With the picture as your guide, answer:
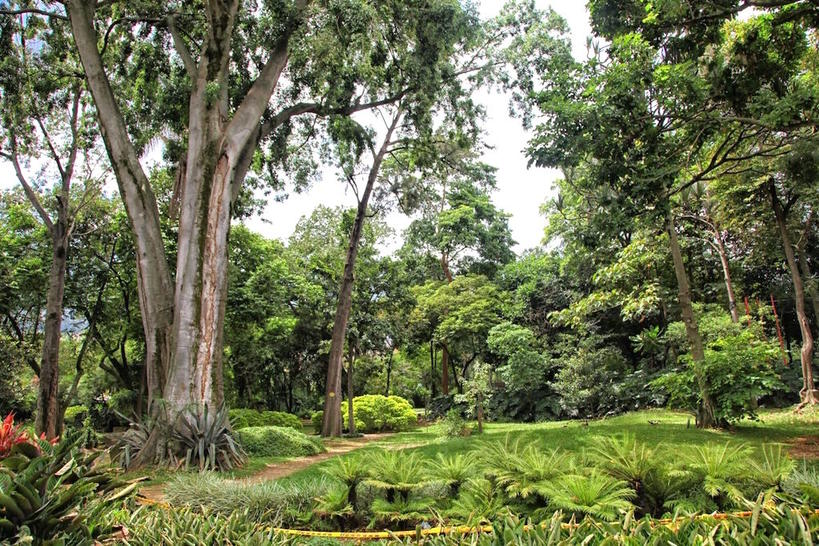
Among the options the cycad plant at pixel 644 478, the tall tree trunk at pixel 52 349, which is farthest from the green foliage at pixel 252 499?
the tall tree trunk at pixel 52 349

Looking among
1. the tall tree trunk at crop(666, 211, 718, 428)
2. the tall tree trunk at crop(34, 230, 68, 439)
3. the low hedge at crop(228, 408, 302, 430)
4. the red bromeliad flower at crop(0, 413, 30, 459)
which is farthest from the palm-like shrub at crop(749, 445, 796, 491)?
the low hedge at crop(228, 408, 302, 430)

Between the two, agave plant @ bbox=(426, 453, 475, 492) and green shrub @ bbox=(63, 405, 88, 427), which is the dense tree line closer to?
green shrub @ bbox=(63, 405, 88, 427)

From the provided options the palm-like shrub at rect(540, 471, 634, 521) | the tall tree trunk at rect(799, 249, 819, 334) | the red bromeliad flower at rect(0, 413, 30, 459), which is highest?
the tall tree trunk at rect(799, 249, 819, 334)

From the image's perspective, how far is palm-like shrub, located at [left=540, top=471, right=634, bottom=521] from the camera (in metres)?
2.35

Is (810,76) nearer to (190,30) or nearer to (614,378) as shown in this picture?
(614,378)

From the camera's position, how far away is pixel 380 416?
18625mm

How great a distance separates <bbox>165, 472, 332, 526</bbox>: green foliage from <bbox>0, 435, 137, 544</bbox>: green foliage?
127 cm

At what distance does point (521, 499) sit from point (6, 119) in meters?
15.6

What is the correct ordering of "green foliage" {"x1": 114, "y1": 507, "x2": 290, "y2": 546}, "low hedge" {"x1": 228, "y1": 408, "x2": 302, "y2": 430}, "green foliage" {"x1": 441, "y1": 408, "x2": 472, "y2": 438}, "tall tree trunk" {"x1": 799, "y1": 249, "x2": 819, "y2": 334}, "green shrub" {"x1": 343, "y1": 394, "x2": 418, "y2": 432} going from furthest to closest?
1. "green shrub" {"x1": 343, "y1": 394, "x2": 418, "y2": 432}
2. "low hedge" {"x1": 228, "y1": 408, "x2": 302, "y2": 430}
3. "tall tree trunk" {"x1": 799, "y1": 249, "x2": 819, "y2": 334}
4. "green foliage" {"x1": 441, "y1": 408, "x2": 472, "y2": 438}
5. "green foliage" {"x1": 114, "y1": 507, "x2": 290, "y2": 546}

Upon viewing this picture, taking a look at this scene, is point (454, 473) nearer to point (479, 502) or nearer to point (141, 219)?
point (479, 502)

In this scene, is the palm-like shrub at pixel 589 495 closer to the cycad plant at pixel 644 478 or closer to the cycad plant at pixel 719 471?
the cycad plant at pixel 644 478

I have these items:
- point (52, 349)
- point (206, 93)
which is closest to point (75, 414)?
point (52, 349)

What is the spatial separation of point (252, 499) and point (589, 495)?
2.17 metres

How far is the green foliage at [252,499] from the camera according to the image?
3.25 meters
